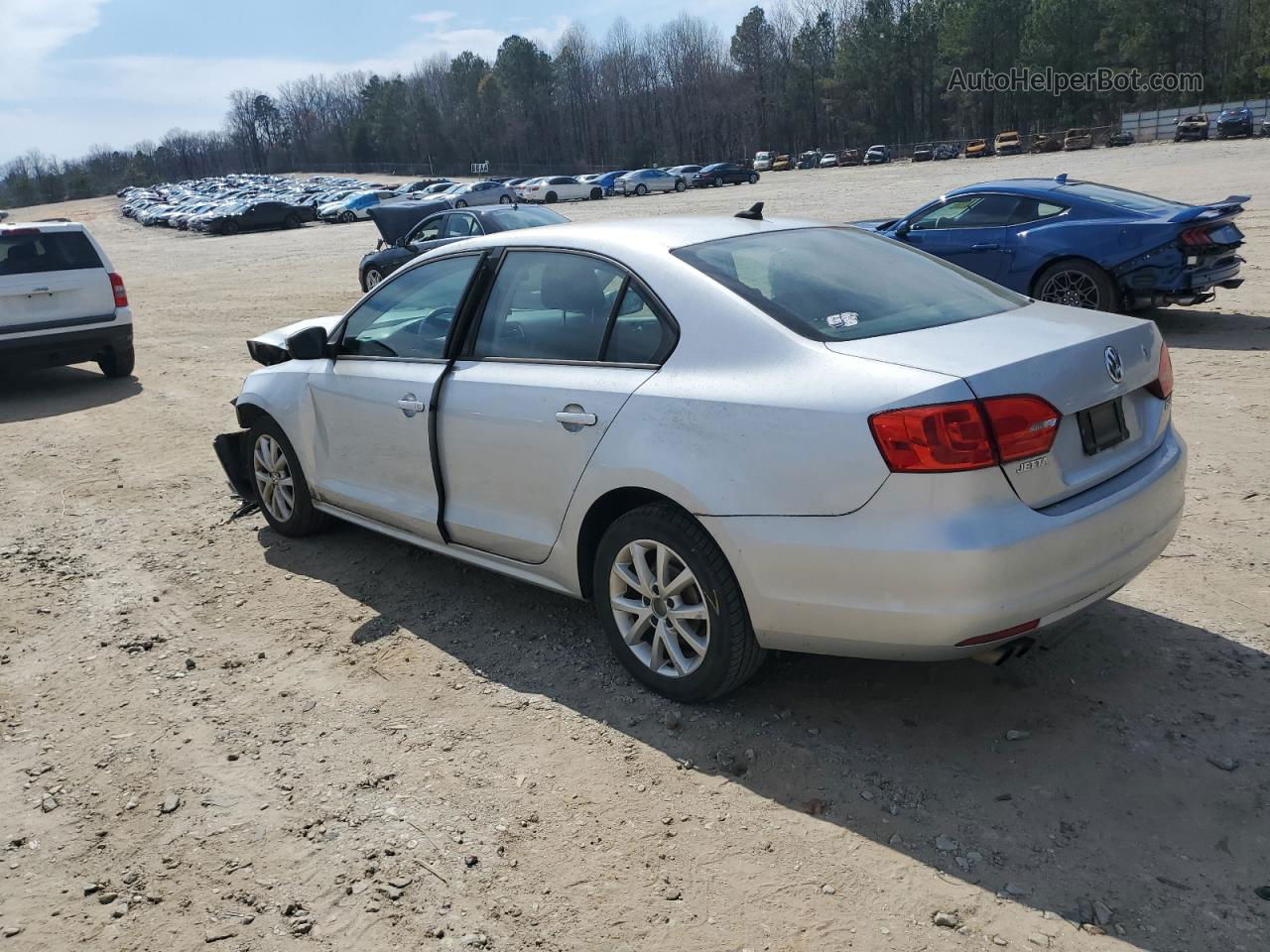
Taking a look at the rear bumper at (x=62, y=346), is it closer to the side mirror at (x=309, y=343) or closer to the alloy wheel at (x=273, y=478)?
the alloy wheel at (x=273, y=478)

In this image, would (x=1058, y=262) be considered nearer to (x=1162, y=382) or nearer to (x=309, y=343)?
(x=1162, y=382)

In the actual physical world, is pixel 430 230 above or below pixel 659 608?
above

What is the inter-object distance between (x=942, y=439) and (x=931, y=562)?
0.35 metres

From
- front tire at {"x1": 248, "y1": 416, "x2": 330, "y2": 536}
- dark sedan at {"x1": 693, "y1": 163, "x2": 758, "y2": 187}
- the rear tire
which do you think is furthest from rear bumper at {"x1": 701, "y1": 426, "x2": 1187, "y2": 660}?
dark sedan at {"x1": 693, "y1": 163, "x2": 758, "y2": 187}

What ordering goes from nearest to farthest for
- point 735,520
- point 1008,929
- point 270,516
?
point 1008,929 < point 735,520 < point 270,516

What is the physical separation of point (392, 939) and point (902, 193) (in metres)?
37.3

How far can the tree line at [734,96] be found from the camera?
3354 inches

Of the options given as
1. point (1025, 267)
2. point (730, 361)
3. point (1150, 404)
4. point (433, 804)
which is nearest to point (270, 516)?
point (433, 804)

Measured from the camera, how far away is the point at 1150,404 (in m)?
3.72

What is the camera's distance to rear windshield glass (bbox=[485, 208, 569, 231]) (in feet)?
49.1

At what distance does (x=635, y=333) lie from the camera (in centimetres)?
384

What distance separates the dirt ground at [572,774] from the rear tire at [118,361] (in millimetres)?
6919

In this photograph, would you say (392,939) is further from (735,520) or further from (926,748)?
(926,748)

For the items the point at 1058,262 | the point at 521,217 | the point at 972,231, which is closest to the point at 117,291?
the point at 521,217
